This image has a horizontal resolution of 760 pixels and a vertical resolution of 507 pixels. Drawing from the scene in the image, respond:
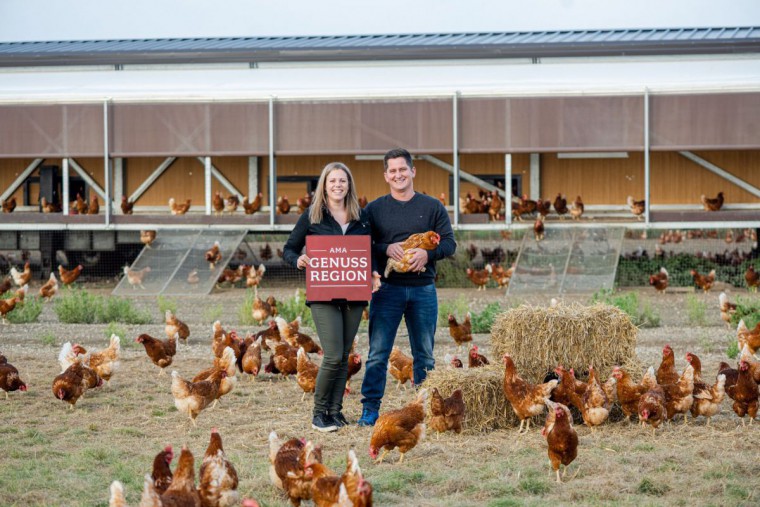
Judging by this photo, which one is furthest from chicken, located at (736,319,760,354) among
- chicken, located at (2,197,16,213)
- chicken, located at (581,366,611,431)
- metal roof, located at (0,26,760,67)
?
chicken, located at (2,197,16,213)

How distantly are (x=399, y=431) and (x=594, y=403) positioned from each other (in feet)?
5.47

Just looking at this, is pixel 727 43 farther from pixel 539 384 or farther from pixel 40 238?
pixel 539 384

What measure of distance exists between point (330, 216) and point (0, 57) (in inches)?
917

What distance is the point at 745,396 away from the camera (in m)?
7.71

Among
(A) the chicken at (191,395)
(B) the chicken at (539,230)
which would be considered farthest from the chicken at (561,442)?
(B) the chicken at (539,230)

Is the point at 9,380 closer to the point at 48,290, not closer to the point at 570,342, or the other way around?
the point at 570,342

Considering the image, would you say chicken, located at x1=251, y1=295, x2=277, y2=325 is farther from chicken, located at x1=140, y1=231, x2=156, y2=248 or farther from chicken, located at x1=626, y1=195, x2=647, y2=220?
chicken, located at x1=626, y1=195, x2=647, y2=220

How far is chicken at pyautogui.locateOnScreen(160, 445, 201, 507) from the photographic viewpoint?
5.00 meters

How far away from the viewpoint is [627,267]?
22.3 metres

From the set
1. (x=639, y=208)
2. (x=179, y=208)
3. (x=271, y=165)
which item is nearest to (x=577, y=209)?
(x=639, y=208)

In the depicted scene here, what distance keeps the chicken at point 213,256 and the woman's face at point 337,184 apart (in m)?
Answer: 13.7

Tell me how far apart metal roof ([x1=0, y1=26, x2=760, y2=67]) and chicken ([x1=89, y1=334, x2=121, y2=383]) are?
58.8 ft

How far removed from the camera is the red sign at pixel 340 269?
724 centimetres

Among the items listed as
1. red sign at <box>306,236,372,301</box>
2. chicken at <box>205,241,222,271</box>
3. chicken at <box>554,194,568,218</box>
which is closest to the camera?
red sign at <box>306,236,372,301</box>
